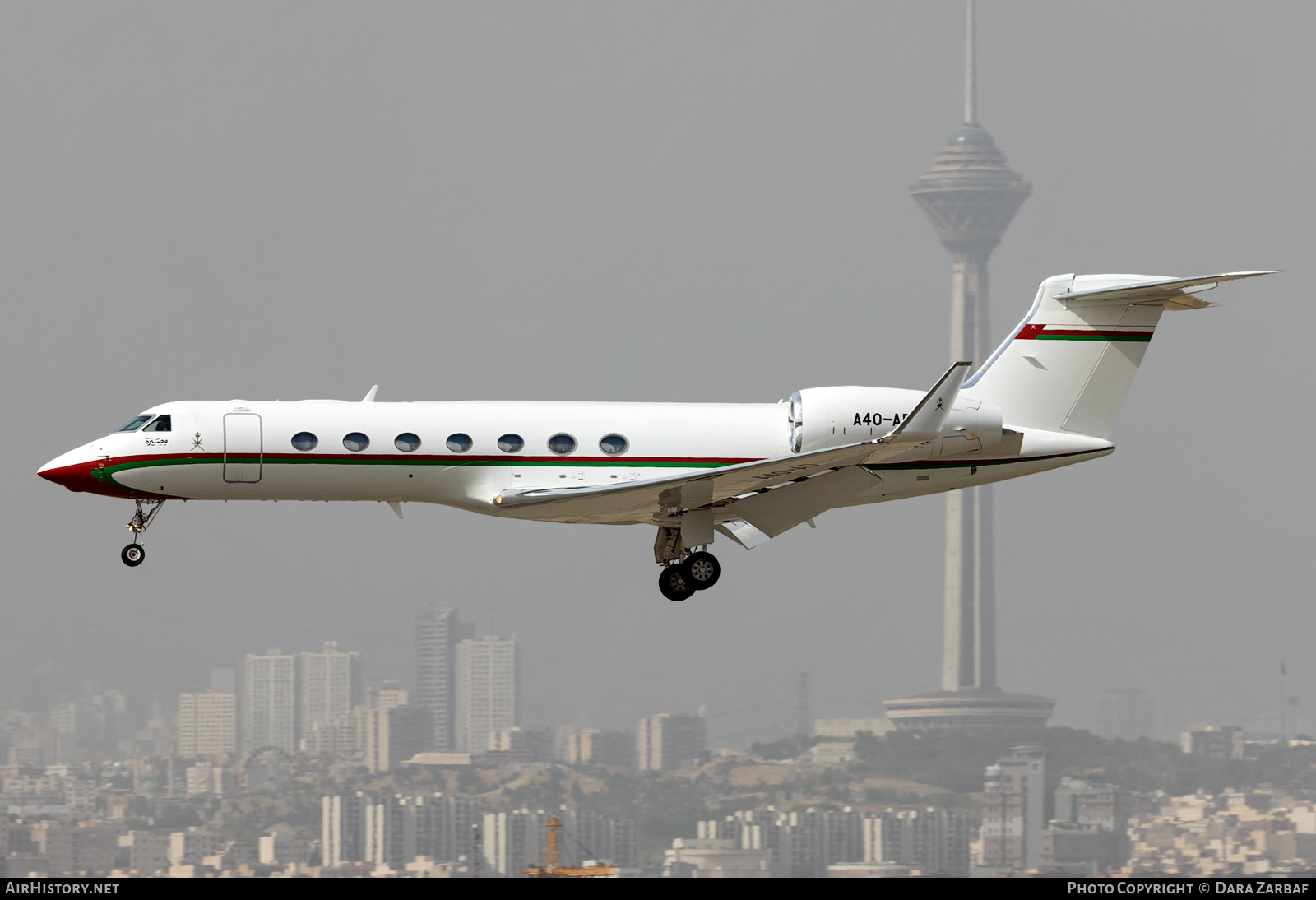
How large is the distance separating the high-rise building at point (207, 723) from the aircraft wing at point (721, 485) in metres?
162

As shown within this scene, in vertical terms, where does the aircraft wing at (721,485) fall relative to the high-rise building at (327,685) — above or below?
above

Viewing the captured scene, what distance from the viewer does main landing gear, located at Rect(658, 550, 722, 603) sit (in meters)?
27.6

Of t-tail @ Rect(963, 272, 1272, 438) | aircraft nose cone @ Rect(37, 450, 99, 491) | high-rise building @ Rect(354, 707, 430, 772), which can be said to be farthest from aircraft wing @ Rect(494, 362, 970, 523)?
high-rise building @ Rect(354, 707, 430, 772)

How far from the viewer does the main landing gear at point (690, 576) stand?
27562mm

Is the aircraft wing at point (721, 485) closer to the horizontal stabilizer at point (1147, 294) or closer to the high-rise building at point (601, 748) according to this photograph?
the horizontal stabilizer at point (1147, 294)

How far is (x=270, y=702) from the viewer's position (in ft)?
628

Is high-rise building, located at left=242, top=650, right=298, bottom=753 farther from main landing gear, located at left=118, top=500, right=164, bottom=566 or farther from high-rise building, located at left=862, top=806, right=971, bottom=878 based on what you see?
main landing gear, located at left=118, top=500, right=164, bottom=566

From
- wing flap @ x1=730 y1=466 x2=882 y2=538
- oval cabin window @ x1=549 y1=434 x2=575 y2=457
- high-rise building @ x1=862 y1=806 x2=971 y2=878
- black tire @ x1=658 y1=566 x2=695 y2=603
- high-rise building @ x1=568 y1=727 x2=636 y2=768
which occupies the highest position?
oval cabin window @ x1=549 y1=434 x2=575 y2=457

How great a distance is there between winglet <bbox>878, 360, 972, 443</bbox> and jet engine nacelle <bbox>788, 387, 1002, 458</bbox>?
110 inches

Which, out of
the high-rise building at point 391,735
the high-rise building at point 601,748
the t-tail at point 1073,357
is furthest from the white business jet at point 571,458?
the high-rise building at point 391,735

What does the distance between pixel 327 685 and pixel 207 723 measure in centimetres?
1300
